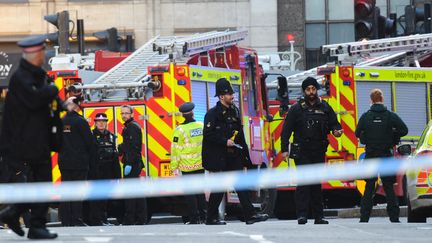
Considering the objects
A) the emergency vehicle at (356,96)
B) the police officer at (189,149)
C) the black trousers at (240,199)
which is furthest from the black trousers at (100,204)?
the black trousers at (240,199)

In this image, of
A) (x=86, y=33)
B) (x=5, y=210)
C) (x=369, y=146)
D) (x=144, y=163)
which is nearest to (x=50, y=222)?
(x=144, y=163)

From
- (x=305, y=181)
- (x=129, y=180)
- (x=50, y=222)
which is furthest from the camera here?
(x=50, y=222)

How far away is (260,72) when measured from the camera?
2622 centimetres

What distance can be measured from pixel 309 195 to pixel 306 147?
566 millimetres

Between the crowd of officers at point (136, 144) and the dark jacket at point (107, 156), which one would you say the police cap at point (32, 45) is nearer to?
the crowd of officers at point (136, 144)

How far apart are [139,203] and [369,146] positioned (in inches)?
161

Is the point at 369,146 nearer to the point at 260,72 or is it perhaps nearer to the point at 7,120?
the point at 260,72

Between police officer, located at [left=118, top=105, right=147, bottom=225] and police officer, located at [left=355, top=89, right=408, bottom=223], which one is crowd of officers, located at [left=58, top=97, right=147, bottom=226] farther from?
police officer, located at [left=355, top=89, right=408, bottom=223]

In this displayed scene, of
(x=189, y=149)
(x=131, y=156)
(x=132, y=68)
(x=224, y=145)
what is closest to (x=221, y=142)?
(x=224, y=145)

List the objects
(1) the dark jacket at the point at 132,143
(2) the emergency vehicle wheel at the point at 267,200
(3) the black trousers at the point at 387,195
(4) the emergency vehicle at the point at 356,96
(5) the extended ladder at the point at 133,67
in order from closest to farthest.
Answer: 1. (3) the black trousers at the point at 387,195
2. (1) the dark jacket at the point at 132,143
3. (2) the emergency vehicle wheel at the point at 267,200
4. (5) the extended ladder at the point at 133,67
5. (4) the emergency vehicle at the point at 356,96

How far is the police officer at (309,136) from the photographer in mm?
19297

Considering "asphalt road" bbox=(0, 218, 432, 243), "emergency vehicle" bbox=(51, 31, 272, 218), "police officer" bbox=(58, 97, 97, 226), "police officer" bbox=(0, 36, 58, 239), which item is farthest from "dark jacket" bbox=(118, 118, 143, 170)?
"police officer" bbox=(0, 36, 58, 239)

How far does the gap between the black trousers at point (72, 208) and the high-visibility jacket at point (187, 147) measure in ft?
3.93

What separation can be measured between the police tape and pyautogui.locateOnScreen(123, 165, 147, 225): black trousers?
0.09m
